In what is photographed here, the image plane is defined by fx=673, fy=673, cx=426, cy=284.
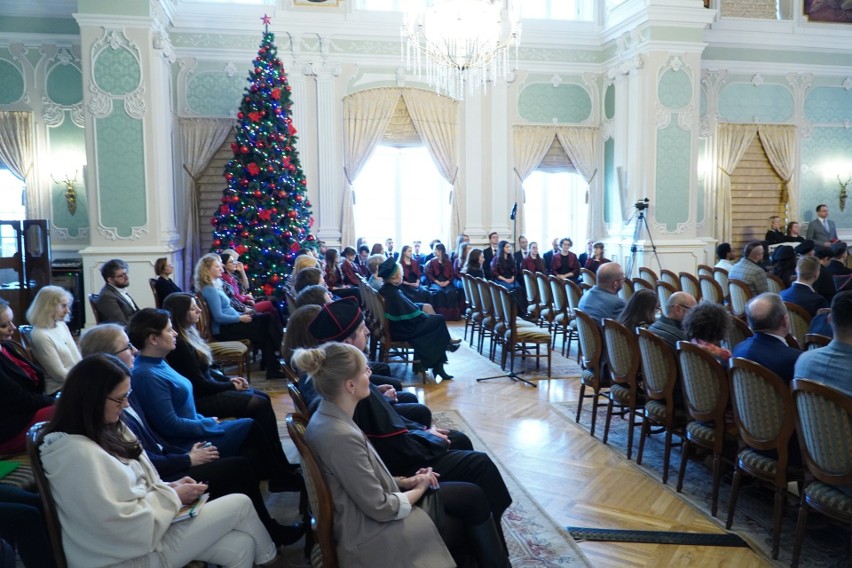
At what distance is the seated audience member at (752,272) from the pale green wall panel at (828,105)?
669 cm

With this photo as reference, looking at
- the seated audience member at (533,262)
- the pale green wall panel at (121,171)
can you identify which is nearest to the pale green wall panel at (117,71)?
the pale green wall panel at (121,171)

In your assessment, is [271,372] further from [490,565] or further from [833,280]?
[833,280]

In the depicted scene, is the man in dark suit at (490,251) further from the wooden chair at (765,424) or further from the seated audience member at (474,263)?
the wooden chair at (765,424)

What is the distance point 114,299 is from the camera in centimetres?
551

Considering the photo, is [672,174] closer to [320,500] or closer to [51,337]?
[51,337]

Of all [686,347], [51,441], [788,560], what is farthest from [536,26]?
[51,441]

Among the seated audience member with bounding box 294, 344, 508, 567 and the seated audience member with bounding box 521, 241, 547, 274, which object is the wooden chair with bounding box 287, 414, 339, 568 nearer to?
the seated audience member with bounding box 294, 344, 508, 567

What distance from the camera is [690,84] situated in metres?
10.5

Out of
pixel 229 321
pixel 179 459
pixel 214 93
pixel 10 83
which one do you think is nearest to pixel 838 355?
→ pixel 179 459

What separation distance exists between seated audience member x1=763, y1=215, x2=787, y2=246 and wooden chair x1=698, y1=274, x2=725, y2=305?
4556 millimetres

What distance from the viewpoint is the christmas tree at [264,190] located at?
9352mm

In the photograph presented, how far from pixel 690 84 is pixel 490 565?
9.75m

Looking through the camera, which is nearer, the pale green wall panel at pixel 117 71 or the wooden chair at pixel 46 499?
the wooden chair at pixel 46 499

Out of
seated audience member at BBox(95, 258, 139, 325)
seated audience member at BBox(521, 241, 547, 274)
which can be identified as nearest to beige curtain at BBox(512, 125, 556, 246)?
seated audience member at BBox(521, 241, 547, 274)
